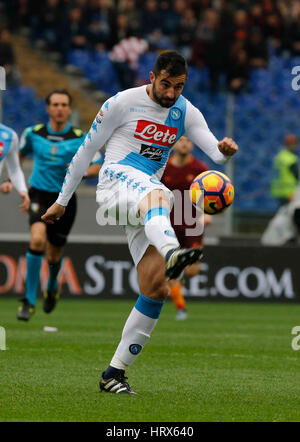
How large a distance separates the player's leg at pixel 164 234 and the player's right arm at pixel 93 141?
0.61m

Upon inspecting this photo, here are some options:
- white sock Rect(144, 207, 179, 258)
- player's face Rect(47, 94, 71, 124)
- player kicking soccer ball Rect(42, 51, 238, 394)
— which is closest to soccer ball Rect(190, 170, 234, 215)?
player kicking soccer ball Rect(42, 51, 238, 394)

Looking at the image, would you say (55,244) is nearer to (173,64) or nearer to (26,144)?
(26,144)

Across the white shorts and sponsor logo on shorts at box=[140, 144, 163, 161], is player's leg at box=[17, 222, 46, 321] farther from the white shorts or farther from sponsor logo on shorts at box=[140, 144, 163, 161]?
sponsor logo on shorts at box=[140, 144, 163, 161]

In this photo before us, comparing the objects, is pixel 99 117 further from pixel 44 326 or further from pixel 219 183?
pixel 44 326

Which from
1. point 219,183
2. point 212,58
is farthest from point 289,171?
point 219,183

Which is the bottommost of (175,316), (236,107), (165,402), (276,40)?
(175,316)

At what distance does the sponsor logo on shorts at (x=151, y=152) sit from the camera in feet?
21.8

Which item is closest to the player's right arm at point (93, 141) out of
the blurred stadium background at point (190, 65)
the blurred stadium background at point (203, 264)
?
the blurred stadium background at point (203, 264)

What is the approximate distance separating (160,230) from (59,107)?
20.3 feet

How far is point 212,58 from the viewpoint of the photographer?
1917 cm

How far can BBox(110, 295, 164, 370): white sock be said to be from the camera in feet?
20.9

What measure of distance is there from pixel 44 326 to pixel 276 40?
11402mm

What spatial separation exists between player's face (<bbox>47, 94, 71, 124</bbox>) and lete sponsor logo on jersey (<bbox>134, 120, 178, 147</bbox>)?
5.16 m

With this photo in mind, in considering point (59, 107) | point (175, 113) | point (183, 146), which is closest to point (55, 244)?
point (59, 107)
